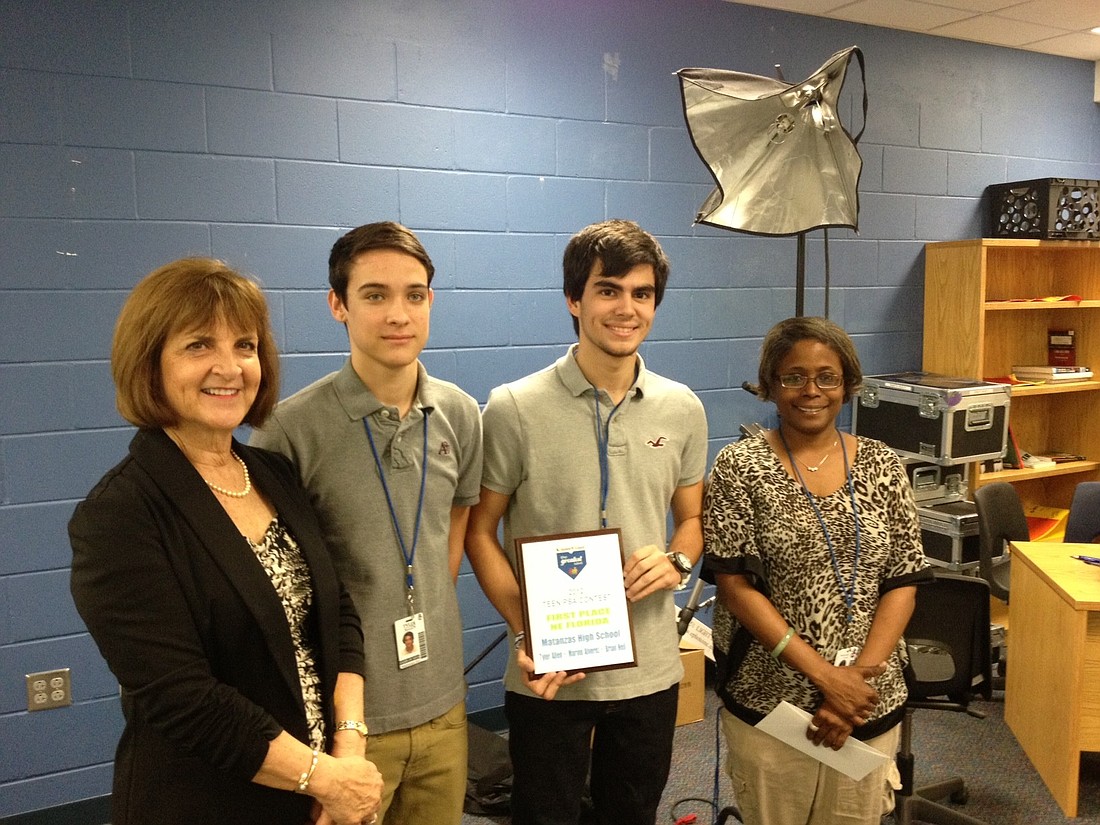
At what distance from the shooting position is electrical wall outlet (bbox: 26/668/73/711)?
2736 mm

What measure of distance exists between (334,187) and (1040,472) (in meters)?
3.50

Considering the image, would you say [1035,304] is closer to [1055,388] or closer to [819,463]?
[1055,388]

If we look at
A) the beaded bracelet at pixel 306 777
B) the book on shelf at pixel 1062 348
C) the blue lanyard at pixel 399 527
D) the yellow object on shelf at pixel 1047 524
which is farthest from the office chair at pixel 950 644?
the book on shelf at pixel 1062 348

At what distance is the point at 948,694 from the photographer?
2.58 metres

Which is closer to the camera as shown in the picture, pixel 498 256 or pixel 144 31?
pixel 144 31

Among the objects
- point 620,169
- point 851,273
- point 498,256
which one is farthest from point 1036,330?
point 498,256

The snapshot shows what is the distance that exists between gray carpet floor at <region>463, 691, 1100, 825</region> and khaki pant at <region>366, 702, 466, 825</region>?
3.92ft

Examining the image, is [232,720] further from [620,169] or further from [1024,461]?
[1024,461]

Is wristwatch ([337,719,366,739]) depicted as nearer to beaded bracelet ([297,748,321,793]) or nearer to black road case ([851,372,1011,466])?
beaded bracelet ([297,748,321,793])

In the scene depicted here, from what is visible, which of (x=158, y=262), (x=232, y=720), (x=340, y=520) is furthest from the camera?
(x=158, y=262)

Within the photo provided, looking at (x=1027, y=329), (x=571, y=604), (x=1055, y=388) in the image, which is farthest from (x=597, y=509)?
(x=1027, y=329)

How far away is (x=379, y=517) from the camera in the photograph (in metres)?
1.66

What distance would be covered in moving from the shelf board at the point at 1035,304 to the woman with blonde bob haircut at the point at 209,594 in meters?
3.64

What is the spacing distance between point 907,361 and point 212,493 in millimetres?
3771
